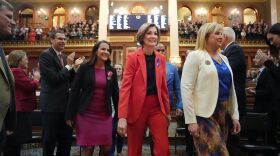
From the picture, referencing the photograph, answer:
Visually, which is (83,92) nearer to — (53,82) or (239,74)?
(53,82)

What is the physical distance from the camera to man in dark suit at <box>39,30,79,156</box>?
354 centimetres

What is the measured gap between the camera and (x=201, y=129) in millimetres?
2465

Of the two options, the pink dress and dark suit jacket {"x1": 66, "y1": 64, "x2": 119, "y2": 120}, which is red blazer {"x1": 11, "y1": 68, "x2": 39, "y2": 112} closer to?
dark suit jacket {"x1": 66, "y1": 64, "x2": 119, "y2": 120}

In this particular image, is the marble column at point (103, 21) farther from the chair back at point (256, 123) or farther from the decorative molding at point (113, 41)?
the chair back at point (256, 123)

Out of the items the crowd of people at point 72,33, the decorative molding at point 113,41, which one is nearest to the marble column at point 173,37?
the decorative molding at point 113,41

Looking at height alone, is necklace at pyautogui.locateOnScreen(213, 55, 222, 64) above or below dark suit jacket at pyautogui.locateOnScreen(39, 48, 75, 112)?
above

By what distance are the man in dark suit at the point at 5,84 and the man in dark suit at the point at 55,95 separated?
1.25m

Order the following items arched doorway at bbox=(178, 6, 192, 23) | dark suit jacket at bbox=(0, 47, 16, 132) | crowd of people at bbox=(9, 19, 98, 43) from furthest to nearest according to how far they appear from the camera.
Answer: arched doorway at bbox=(178, 6, 192, 23), crowd of people at bbox=(9, 19, 98, 43), dark suit jacket at bbox=(0, 47, 16, 132)

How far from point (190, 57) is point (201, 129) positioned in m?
0.60

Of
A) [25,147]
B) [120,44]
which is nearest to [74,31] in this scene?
[120,44]

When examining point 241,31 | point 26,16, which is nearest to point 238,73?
point 241,31

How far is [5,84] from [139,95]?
1.23 metres

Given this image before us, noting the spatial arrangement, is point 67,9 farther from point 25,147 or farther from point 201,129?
point 201,129

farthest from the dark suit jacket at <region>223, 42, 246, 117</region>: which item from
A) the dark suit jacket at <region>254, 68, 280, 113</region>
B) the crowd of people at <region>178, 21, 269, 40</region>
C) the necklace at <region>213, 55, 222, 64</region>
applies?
the crowd of people at <region>178, 21, 269, 40</region>
